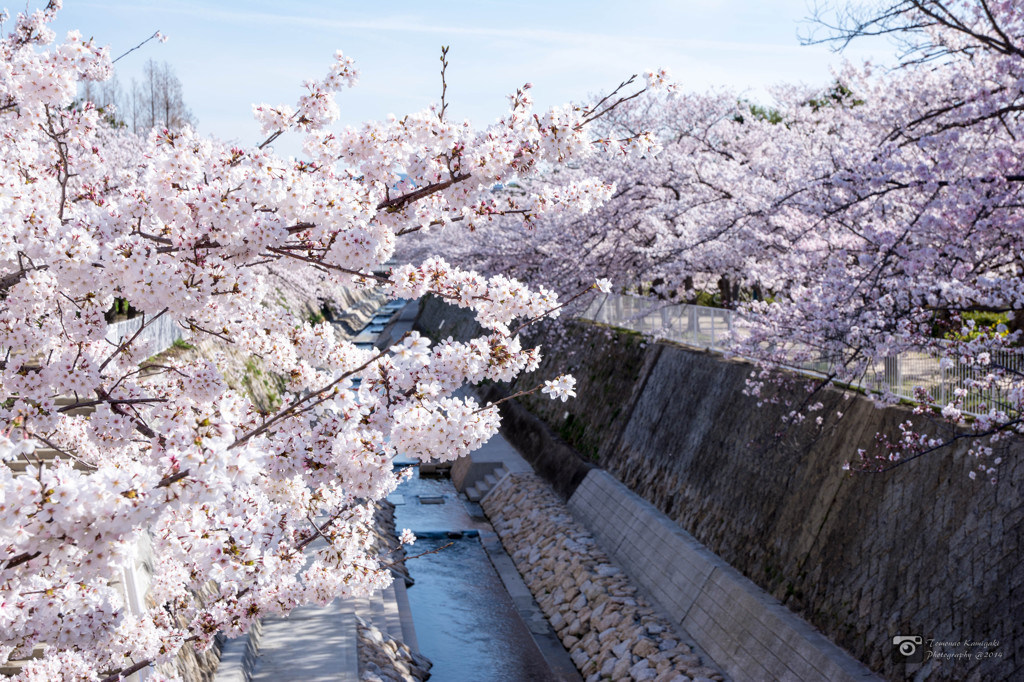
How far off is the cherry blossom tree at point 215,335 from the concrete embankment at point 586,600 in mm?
7945

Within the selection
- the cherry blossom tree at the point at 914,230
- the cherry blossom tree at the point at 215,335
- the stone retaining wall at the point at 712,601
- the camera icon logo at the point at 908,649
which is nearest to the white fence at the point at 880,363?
the cherry blossom tree at the point at 914,230

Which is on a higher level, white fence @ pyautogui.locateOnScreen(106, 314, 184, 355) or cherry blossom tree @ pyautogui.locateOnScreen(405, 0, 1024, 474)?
cherry blossom tree @ pyautogui.locateOnScreen(405, 0, 1024, 474)

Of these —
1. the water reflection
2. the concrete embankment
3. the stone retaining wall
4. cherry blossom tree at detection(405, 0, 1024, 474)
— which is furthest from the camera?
the water reflection

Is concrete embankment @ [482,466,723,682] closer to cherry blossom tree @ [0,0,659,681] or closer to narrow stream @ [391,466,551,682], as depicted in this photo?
narrow stream @ [391,466,551,682]

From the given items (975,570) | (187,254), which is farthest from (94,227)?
(975,570)

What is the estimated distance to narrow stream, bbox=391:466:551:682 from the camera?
560 inches

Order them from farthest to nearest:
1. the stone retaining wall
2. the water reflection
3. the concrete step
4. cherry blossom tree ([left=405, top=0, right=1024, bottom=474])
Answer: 1. the concrete step
2. the water reflection
3. the stone retaining wall
4. cherry blossom tree ([left=405, top=0, right=1024, bottom=474])

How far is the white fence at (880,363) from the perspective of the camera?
9844 mm

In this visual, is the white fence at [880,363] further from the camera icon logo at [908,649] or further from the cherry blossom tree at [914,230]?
the camera icon logo at [908,649]

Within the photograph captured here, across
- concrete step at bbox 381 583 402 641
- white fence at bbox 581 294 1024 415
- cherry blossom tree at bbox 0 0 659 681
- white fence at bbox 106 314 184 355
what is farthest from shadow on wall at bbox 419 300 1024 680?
white fence at bbox 106 314 184 355

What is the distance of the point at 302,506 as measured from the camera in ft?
18.4

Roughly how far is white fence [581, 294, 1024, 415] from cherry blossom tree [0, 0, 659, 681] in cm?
644

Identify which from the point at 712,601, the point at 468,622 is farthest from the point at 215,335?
the point at 468,622

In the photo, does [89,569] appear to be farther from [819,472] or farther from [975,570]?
[819,472]
